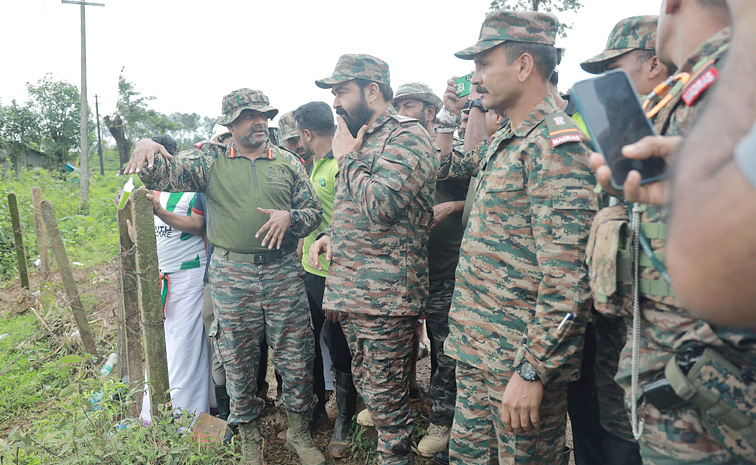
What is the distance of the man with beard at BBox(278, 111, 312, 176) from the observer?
15.4 feet

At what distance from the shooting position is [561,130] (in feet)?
5.68

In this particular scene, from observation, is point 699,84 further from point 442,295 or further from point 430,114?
point 430,114

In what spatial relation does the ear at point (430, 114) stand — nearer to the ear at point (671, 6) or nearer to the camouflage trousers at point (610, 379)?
the camouflage trousers at point (610, 379)

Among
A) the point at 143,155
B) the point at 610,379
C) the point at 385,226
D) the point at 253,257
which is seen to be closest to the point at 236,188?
the point at 253,257

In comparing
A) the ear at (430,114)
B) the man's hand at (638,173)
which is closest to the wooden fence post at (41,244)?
the ear at (430,114)

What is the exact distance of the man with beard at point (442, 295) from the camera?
125 inches

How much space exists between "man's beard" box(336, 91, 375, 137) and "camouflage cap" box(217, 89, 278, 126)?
661 millimetres

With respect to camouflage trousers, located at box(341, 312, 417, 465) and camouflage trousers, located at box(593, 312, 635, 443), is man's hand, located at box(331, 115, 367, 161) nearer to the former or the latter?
camouflage trousers, located at box(341, 312, 417, 465)

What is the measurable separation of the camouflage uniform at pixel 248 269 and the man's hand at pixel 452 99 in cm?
148

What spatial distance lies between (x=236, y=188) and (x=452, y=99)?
6.22ft

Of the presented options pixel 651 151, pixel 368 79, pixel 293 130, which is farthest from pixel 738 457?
pixel 293 130

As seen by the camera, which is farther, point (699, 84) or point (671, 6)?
point (671, 6)

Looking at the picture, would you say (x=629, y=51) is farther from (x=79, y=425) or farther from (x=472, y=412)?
(x=79, y=425)

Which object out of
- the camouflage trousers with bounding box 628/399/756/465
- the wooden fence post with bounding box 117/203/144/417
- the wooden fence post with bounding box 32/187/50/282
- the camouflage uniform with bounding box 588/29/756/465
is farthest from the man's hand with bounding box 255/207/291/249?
the wooden fence post with bounding box 32/187/50/282
